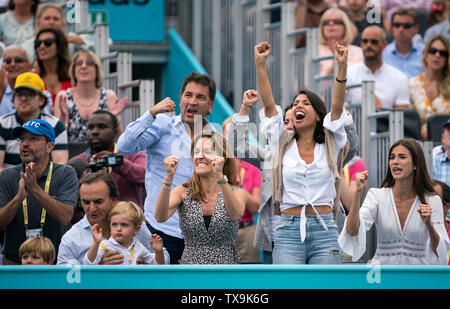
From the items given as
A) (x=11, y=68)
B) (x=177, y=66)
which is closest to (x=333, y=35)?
(x=177, y=66)

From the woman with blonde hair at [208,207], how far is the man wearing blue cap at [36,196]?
0.71 m

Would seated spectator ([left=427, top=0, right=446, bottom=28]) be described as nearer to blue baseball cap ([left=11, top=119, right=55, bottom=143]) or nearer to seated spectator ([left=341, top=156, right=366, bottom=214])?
seated spectator ([left=341, top=156, right=366, bottom=214])

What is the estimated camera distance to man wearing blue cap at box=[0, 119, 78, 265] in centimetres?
575

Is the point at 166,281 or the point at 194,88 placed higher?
the point at 194,88

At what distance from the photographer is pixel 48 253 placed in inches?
221

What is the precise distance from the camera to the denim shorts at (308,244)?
5553mm

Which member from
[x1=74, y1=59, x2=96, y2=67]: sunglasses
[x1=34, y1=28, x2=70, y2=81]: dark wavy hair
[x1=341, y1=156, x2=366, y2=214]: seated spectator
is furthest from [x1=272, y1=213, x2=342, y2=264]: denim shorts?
[x1=34, y1=28, x2=70, y2=81]: dark wavy hair

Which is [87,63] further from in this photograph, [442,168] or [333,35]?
[442,168]

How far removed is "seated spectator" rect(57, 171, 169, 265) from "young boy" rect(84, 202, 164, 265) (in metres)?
0.07

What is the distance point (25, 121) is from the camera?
688 cm

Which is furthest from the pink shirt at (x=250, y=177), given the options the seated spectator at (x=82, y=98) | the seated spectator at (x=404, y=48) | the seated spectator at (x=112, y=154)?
the seated spectator at (x=404, y=48)

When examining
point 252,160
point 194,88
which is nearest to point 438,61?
point 252,160
